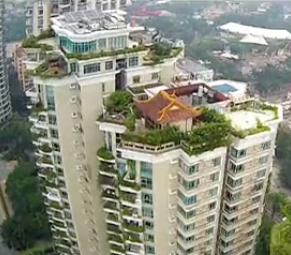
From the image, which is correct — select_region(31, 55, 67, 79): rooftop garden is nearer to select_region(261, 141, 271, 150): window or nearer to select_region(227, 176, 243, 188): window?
select_region(227, 176, 243, 188): window

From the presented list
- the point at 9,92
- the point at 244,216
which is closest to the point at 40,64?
the point at 244,216

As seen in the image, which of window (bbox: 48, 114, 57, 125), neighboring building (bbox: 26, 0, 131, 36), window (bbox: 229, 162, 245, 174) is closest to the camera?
window (bbox: 229, 162, 245, 174)

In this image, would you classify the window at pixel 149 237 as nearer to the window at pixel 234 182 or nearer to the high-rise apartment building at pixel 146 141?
the high-rise apartment building at pixel 146 141

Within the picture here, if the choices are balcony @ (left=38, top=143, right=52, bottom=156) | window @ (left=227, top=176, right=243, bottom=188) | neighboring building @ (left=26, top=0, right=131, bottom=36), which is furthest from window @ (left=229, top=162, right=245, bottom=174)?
neighboring building @ (left=26, top=0, right=131, bottom=36)

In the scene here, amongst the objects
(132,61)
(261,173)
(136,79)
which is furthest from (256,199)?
(132,61)

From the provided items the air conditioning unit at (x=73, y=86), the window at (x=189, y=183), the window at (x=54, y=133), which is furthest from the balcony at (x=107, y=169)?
the air conditioning unit at (x=73, y=86)

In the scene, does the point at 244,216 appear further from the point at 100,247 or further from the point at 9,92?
the point at 9,92

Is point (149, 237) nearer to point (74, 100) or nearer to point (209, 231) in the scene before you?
point (209, 231)
